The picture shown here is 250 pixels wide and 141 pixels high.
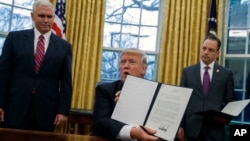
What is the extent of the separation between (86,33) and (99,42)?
9.6 inches

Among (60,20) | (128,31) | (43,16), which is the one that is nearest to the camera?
(43,16)

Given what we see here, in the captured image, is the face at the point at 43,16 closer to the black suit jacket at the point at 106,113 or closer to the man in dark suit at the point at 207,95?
the black suit jacket at the point at 106,113

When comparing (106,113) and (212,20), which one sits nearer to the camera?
(106,113)

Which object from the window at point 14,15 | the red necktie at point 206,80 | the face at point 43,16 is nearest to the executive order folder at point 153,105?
the face at point 43,16

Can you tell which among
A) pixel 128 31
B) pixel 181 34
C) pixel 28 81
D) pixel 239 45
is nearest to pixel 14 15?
pixel 128 31

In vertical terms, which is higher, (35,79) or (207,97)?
(35,79)

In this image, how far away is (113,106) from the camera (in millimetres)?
2154

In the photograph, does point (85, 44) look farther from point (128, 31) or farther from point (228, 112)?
point (228, 112)

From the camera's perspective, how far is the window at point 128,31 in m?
5.97

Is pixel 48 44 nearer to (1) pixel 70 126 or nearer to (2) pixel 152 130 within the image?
(2) pixel 152 130

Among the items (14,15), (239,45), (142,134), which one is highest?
(14,15)

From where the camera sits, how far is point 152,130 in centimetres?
178

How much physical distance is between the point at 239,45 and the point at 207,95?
2.50 meters

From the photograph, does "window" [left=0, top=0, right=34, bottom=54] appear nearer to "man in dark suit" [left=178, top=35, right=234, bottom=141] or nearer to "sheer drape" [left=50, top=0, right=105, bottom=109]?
"sheer drape" [left=50, top=0, right=105, bottom=109]
